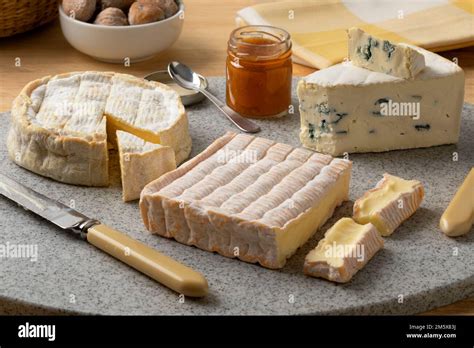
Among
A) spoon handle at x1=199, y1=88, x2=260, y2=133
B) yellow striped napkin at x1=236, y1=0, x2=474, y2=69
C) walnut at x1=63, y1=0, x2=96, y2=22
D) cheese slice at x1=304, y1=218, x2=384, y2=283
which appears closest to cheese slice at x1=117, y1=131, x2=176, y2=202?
spoon handle at x1=199, y1=88, x2=260, y2=133

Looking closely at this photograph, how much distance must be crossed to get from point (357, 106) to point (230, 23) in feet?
4.64

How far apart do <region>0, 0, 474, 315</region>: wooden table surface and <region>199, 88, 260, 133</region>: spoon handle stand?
1.31 ft

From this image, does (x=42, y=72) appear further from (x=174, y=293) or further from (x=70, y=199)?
(x=174, y=293)

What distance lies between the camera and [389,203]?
2848mm

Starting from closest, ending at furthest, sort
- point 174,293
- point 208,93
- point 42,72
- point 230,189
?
point 174,293 → point 230,189 → point 208,93 → point 42,72

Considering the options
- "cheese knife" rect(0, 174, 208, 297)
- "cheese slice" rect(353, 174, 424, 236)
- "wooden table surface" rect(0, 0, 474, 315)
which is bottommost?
"wooden table surface" rect(0, 0, 474, 315)

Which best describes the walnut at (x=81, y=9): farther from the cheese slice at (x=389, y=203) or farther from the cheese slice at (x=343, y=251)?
the cheese slice at (x=343, y=251)

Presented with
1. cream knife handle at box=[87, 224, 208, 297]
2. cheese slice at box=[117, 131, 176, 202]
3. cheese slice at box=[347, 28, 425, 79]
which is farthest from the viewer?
cheese slice at box=[347, 28, 425, 79]

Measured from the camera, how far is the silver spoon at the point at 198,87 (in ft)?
11.4

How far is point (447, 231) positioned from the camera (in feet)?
9.20

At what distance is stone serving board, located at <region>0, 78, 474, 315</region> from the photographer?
2514mm

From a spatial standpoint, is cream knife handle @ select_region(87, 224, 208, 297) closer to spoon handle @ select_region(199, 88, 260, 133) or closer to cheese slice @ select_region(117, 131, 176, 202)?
cheese slice @ select_region(117, 131, 176, 202)

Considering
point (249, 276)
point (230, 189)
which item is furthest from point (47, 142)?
point (249, 276)

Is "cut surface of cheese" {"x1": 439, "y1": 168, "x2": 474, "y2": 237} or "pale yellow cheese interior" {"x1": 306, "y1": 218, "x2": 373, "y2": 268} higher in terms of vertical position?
"pale yellow cheese interior" {"x1": 306, "y1": 218, "x2": 373, "y2": 268}
